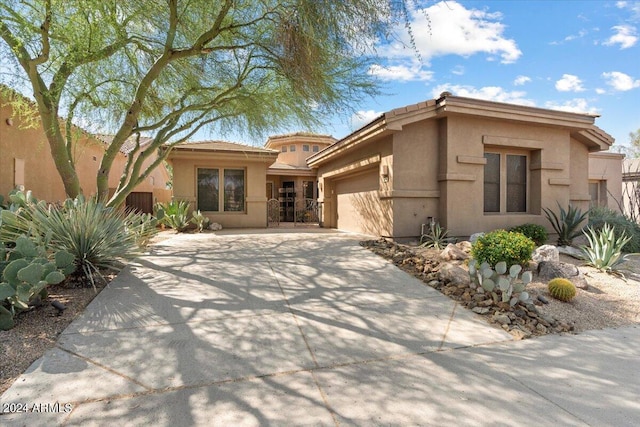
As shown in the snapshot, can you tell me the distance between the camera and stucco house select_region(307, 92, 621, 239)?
349 inches

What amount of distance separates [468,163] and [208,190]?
380 inches

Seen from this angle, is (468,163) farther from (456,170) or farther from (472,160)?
(456,170)

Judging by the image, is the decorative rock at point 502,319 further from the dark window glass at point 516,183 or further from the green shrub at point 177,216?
the green shrub at point 177,216

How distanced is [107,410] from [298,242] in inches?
Answer: 271

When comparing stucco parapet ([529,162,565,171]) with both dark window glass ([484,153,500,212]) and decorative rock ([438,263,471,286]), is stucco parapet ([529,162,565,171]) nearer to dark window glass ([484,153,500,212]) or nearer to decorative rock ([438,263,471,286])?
dark window glass ([484,153,500,212])

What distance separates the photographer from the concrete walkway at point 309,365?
247 centimetres

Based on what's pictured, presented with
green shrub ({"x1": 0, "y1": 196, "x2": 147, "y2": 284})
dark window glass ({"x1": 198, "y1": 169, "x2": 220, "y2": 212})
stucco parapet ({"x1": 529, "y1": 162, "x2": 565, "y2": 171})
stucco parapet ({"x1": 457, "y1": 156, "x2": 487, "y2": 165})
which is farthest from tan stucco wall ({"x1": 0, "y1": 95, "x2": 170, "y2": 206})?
stucco parapet ({"x1": 529, "y1": 162, "x2": 565, "y2": 171})

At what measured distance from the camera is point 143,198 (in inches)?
696

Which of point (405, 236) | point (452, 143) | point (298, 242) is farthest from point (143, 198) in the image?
point (452, 143)

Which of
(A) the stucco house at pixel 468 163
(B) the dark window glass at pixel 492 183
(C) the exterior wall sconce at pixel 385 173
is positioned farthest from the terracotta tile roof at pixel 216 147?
(B) the dark window glass at pixel 492 183

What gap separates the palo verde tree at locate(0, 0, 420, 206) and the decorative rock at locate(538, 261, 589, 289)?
207 inches

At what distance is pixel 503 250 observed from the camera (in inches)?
228

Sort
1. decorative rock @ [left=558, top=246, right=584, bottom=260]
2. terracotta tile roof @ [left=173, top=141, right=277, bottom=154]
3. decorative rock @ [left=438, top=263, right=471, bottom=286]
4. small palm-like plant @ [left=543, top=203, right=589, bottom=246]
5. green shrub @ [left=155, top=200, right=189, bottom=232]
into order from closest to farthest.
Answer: decorative rock @ [left=438, top=263, right=471, bottom=286]
decorative rock @ [left=558, top=246, right=584, bottom=260]
small palm-like plant @ [left=543, top=203, right=589, bottom=246]
green shrub @ [left=155, top=200, right=189, bottom=232]
terracotta tile roof @ [left=173, top=141, right=277, bottom=154]

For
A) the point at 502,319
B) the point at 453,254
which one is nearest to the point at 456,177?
the point at 453,254
